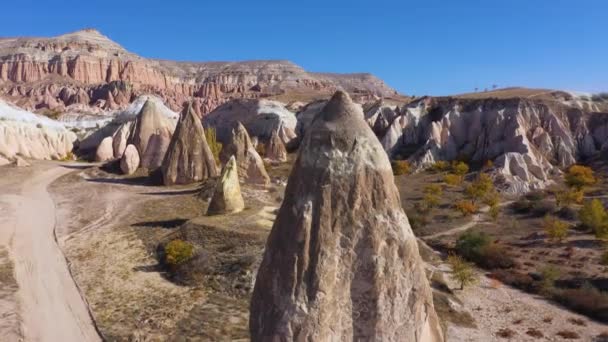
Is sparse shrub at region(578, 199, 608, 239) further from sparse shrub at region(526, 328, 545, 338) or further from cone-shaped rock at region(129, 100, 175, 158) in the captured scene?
cone-shaped rock at region(129, 100, 175, 158)

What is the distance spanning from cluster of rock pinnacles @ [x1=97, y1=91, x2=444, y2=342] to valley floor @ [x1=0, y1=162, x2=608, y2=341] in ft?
20.2

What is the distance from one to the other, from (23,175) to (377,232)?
3202 centimetres

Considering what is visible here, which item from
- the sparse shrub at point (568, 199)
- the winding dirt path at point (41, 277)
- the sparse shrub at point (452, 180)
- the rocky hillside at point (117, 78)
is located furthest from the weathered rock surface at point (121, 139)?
the rocky hillside at point (117, 78)

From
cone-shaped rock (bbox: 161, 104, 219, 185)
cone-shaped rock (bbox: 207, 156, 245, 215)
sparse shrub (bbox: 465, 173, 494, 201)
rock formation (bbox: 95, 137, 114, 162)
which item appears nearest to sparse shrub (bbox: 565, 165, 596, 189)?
sparse shrub (bbox: 465, 173, 494, 201)

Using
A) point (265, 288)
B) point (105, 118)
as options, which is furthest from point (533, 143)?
point (105, 118)

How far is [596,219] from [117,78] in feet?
423

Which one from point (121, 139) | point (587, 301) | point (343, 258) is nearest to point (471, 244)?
point (587, 301)

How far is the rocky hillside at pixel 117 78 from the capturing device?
103 m

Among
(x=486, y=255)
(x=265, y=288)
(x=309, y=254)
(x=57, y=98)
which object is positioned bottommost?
(x=486, y=255)

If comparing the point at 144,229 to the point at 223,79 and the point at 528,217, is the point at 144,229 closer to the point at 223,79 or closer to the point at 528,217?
the point at 528,217

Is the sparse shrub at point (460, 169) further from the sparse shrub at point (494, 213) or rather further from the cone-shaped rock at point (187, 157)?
the cone-shaped rock at point (187, 157)

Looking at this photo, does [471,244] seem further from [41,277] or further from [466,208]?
[41,277]

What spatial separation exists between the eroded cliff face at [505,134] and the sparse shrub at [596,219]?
13.6 meters

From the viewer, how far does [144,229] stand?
19.3m
